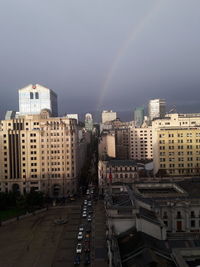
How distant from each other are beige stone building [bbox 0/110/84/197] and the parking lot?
1406 centimetres

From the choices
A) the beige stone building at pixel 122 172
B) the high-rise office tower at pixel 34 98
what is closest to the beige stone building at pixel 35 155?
the beige stone building at pixel 122 172

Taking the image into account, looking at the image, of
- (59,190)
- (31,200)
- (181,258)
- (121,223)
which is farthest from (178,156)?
(181,258)

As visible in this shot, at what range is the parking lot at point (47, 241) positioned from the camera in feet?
95.7

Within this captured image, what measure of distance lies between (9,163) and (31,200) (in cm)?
1439

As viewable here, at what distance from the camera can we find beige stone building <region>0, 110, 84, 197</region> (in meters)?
61.3

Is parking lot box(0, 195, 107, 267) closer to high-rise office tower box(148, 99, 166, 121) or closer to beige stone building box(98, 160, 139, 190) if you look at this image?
beige stone building box(98, 160, 139, 190)

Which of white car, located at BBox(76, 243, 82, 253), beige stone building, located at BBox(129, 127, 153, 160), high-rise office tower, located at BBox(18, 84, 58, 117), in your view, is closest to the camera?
white car, located at BBox(76, 243, 82, 253)

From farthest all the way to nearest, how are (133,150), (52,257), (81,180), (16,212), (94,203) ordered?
(133,150)
(81,180)
(94,203)
(16,212)
(52,257)

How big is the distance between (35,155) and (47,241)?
2857 centimetres

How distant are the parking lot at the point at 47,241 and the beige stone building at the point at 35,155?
46.1 feet

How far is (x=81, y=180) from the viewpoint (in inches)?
2876

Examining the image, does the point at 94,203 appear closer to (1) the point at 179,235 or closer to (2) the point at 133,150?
(1) the point at 179,235

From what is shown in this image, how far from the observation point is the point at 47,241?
35031 millimetres

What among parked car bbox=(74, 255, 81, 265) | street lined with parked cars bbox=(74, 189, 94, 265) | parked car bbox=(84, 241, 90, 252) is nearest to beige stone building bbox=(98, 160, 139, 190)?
street lined with parked cars bbox=(74, 189, 94, 265)
